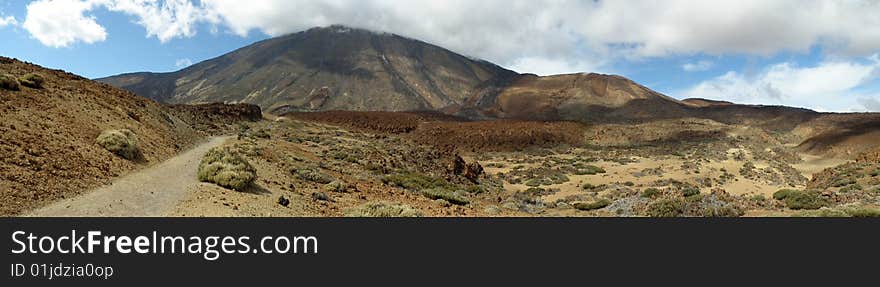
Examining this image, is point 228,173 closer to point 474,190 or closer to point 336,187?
point 336,187

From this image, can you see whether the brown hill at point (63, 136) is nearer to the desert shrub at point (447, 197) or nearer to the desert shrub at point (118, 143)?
the desert shrub at point (118, 143)

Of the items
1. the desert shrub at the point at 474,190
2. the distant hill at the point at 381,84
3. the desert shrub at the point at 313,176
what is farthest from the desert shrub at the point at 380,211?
the distant hill at the point at 381,84

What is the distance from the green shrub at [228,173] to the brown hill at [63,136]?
8.34 feet

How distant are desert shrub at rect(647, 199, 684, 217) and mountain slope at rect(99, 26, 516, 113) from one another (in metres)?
109

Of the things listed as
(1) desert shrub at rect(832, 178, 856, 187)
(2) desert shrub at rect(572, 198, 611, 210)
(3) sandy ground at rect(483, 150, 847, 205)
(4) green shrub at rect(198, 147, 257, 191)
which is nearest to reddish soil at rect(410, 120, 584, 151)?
(3) sandy ground at rect(483, 150, 847, 205)

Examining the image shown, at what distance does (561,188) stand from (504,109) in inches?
3206

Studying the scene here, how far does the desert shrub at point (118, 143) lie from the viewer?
1638cm

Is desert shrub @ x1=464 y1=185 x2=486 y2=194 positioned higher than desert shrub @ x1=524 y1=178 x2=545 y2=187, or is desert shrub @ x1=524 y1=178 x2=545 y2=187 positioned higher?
desert shrub @ x1=464 y1=185 x2=486 y2=194

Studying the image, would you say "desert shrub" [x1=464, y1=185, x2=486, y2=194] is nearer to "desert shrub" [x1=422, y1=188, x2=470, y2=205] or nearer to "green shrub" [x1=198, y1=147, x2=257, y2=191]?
"desert shrub" [x1=422, y1=188, x2=470, y2=205]

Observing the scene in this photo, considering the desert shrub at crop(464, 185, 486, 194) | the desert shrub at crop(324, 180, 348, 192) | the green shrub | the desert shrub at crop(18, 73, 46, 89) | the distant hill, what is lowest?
the desert shrub at crop(464, 185, 486, 194)

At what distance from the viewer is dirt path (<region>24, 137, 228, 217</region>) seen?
10.2 m

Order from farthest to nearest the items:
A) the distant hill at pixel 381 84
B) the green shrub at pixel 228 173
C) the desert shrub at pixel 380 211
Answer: the distant hill at pixel 381 84 → the green shrub at pixel 228 173 → the desert shrub at pixel 380 211
